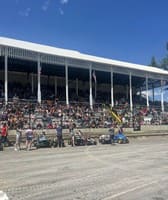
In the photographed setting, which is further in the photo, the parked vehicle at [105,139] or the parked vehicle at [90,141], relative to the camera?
the parked vehicle at [105,139]

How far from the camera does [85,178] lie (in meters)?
13.9

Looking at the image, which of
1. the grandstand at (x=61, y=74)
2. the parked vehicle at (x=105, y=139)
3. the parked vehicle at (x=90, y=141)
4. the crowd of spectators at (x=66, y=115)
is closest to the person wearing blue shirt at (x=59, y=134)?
the crowd of spectators at (x=66, y=115)

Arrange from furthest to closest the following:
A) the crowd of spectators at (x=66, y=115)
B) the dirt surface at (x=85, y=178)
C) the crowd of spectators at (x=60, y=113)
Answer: the crowd of spectators at (x=60, y=113) → the crowd of spectators at (x=66, y=115) → the dirt surface at (x=85, y=178)

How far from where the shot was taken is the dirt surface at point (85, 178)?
1107 centimetres

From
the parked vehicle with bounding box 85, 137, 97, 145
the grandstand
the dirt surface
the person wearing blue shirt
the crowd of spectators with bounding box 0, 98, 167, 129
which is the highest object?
the grandstand

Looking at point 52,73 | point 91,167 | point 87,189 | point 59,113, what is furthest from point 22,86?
point 87,189

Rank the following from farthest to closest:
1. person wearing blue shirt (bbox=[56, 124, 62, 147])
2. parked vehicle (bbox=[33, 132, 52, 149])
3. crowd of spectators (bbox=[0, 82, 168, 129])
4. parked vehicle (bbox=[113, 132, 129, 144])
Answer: parked vehicle (bbox=[113, 132, 129, 144]), crowd of spectators (bbox=[0, 82, 168, 129]), person wearing blue shirt (bbox=[56, 124, 62, 147]), parked vehicle (bbox=[33, 132, 52, 149])

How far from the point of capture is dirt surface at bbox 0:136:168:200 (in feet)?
36.3

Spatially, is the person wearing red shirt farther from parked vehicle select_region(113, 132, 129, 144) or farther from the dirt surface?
parked vehicle select_region(113, 132, 129, 144)

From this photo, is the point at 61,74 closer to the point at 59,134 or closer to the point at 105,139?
the point at 105,139

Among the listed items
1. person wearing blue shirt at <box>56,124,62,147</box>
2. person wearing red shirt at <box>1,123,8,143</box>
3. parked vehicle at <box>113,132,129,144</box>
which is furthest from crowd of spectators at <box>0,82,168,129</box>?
parked vehicle at <box>113,132,129,144</box>

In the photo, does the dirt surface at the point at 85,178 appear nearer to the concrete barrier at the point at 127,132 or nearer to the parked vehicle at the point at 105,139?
the concrete barrier at the point at 127,132

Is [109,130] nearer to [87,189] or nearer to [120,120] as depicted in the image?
[120,120]

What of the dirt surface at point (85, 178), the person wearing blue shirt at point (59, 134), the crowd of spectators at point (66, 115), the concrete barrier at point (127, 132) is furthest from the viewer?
the concrete barrier at point (127, 132)
